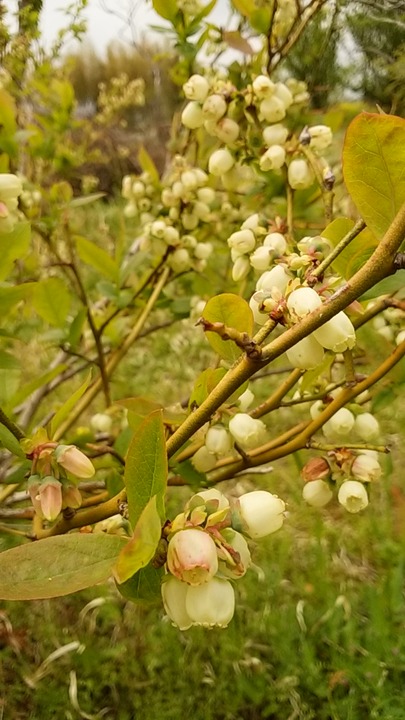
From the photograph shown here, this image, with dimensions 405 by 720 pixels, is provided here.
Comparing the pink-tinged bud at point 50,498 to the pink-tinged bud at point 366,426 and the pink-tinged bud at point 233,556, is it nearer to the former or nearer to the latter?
the pink-tinged bud at point 233,556

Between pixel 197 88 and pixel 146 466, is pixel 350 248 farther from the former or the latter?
pixel 197 88

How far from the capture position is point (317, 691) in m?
1.08

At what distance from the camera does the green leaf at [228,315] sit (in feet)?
1.29

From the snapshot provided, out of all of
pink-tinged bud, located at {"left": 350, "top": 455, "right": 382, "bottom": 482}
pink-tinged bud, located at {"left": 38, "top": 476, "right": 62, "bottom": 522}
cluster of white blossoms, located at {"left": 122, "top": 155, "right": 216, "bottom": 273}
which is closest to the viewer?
pink-tinged bud, located at {"left": 38, "top": 476, "right": 62, "bottom": 522}

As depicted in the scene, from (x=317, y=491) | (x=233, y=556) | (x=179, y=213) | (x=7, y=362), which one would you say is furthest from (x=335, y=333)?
(x=179, y=213)

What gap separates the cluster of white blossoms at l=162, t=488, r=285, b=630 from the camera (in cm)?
33

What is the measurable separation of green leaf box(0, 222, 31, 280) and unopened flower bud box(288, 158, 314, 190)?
0.25 m

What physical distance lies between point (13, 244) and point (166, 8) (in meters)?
0.36

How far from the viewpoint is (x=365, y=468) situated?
1.74ft

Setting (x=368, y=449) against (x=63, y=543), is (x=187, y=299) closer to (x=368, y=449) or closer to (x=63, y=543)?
(x=368, y=449)

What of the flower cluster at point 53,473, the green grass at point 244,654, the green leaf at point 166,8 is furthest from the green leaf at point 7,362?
the green grass at point 244,654

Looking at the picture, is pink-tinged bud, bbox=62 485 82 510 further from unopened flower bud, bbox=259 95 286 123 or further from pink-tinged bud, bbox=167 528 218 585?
unopened flower bud, bbox=259 95 286 123

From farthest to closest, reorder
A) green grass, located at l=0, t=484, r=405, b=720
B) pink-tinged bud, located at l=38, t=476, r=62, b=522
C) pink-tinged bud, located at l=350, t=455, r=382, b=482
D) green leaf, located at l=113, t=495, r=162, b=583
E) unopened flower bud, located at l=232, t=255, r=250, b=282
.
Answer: green grass, located at l=0, t=484, r=405, b=720 → unopened flower bud, located at l=232, t=255, r=250, b=282 → pink-tinged bud, located at l=350, t=455, r=382, b=482 → pink-tinged bud, located at l=38, t=476, r=62, b=522 → green leaf, located at l=113, t=495, r=162, b=583

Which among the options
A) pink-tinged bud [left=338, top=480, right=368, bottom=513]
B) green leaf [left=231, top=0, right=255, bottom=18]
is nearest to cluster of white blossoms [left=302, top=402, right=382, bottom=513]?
pink-tinged bud [left=338, top=480, right=368, bottom=513]
